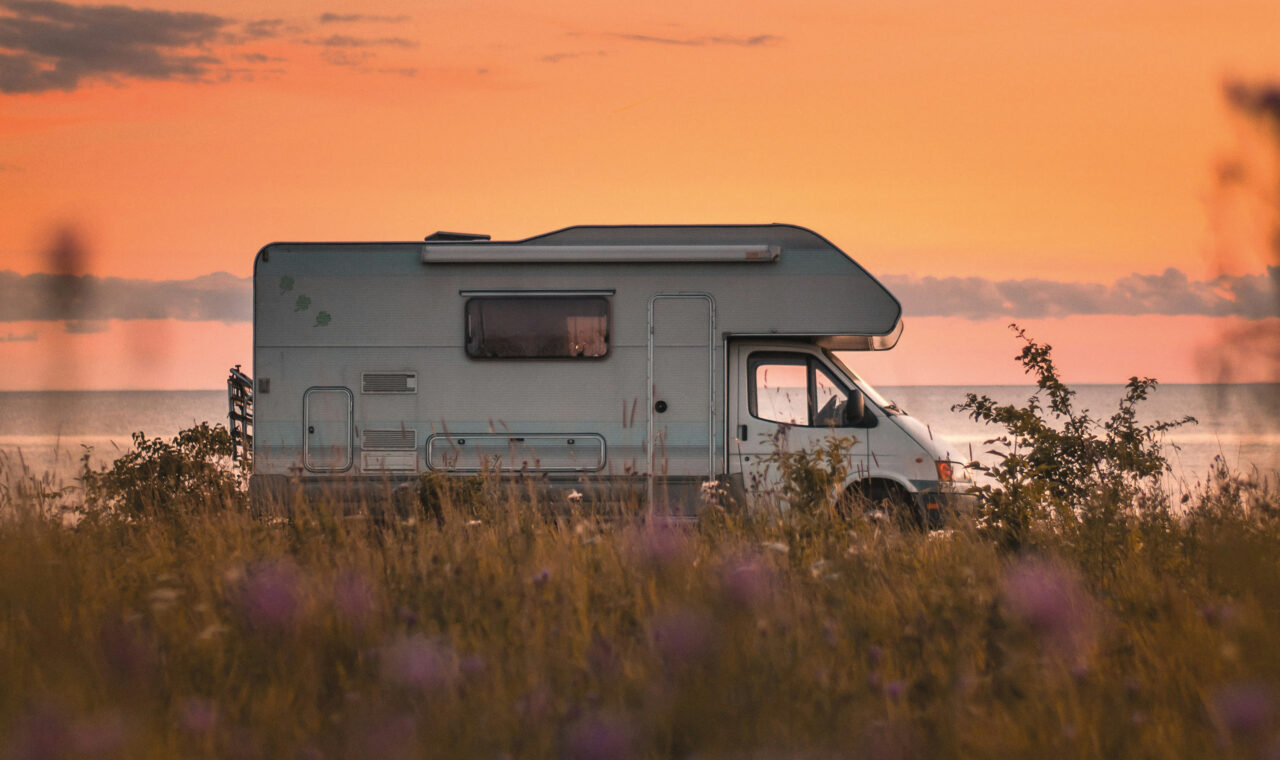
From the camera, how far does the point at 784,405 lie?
9.88 meters

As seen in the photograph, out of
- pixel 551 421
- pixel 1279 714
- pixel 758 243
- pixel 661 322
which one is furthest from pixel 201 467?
pixel 1279 714

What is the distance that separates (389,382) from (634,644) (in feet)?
21.2

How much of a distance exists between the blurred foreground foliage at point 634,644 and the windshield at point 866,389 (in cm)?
401

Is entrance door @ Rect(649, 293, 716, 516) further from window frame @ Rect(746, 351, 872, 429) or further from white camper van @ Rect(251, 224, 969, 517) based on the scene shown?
window frame @ Rect(746, 351, 872, 429)

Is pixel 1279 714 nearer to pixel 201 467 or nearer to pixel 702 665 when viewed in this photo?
pixel 702 665

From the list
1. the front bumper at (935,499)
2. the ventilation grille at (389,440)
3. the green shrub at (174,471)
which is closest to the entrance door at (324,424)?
the ventilation grille at (389,440)

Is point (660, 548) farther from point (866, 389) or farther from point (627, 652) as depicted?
point (866, 389)

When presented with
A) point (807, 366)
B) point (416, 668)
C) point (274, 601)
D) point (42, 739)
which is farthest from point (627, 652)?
point (807, 366)

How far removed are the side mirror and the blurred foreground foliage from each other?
3763 mm

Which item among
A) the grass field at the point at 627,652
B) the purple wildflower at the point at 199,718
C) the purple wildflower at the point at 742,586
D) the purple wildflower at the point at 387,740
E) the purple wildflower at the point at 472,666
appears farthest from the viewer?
the purple wildflower at the point at 472,666

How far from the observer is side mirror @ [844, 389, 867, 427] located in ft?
31.7

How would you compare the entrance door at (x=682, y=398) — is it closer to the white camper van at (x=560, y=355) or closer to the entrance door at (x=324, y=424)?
the white camper van at (x=560, y=355)

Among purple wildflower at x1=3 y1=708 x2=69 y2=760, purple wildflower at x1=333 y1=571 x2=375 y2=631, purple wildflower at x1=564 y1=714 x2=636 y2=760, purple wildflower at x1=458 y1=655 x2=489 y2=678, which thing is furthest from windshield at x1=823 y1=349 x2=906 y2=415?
purple wildflower at x1=3 y1=708 x2=69 y2=760

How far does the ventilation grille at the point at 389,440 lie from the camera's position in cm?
958
